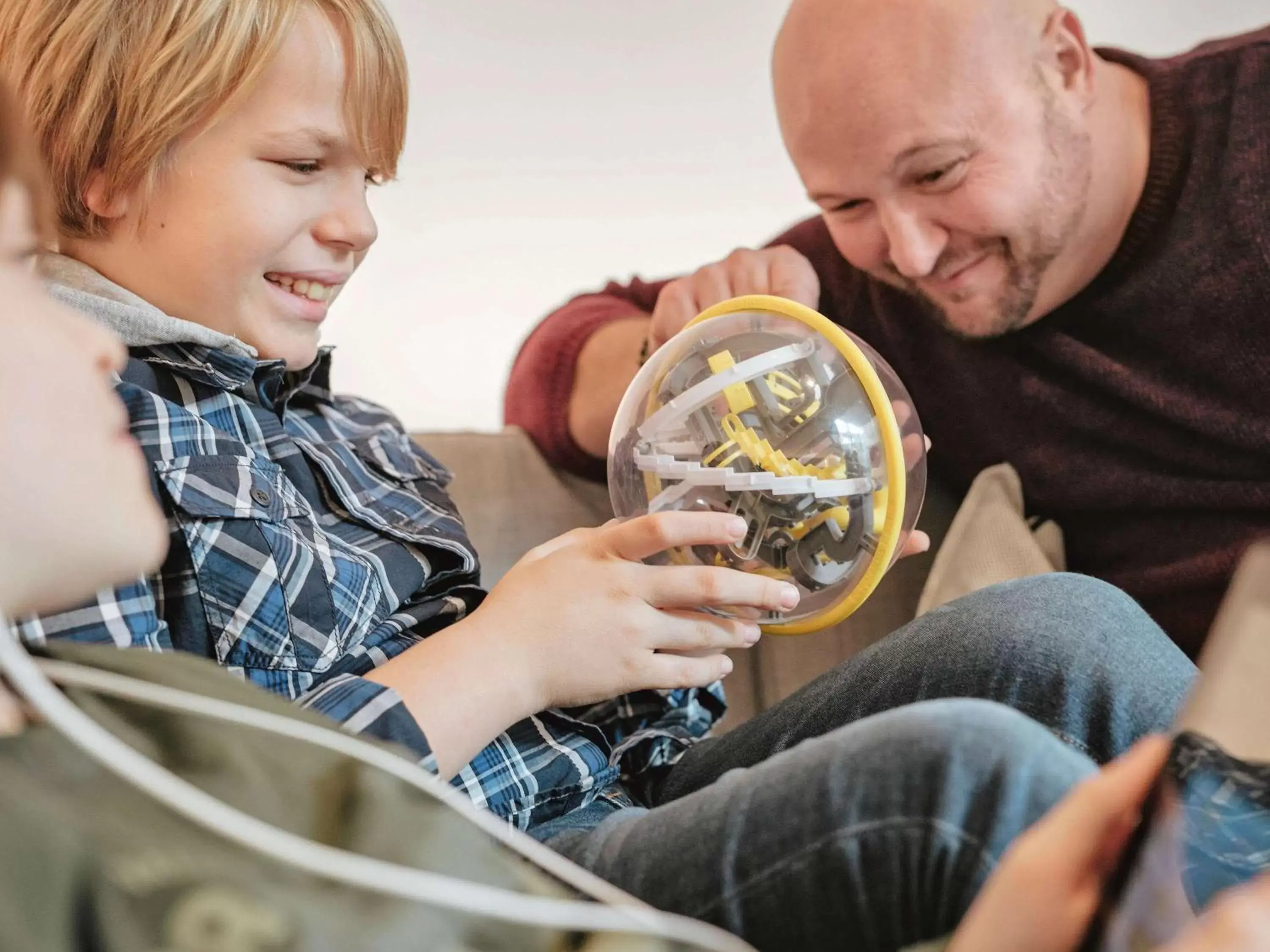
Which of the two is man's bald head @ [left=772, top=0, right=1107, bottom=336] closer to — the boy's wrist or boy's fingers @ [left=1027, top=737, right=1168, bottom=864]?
the boy's wrist

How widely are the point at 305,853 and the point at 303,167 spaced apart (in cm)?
60

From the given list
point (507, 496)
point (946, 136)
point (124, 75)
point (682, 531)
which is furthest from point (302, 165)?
point (946, 136)

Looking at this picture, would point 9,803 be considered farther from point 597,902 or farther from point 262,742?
point 597,902

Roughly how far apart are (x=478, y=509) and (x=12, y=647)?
847 mm

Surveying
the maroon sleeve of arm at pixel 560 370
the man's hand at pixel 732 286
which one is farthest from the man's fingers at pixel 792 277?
the maroon sleeve of arm at pixel 560 370

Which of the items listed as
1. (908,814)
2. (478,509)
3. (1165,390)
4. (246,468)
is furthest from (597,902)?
(1165,390)

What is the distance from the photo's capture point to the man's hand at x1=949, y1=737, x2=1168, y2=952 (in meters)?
0.44

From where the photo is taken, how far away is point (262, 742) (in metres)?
0.53

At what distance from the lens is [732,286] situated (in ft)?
3.93

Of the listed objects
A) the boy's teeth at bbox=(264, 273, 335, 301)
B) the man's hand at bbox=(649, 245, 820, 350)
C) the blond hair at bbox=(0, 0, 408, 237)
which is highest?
the blond hair at bbox=(0, 0, 408, 237)

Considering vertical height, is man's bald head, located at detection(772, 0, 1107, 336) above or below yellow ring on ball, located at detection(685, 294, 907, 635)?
above

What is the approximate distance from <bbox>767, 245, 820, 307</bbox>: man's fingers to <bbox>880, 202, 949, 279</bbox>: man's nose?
0.10 meters

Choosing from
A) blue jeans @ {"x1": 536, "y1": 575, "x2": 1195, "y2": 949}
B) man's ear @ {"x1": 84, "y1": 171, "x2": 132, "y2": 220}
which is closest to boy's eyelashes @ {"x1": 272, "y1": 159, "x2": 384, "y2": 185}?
man's ear @ {"x1": 84, "y1": 171, "x2": 132, "y2": 220}

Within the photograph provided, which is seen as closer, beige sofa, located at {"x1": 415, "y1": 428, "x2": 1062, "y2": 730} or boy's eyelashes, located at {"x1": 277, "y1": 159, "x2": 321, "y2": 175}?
boy's eyelashes, located at {"x1": 277, "y1": 159, "x2": 321, "y2": 175}
